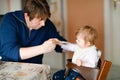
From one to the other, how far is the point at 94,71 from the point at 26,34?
57cm

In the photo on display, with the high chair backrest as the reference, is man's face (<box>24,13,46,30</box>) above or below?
above

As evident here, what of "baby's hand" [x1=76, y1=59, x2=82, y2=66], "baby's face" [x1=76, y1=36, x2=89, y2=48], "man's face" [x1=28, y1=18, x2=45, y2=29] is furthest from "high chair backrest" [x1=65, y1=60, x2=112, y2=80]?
"man's face" [x1=28, y1=18, x2=45, y2=29]

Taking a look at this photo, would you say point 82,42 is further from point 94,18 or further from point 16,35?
point 94,18

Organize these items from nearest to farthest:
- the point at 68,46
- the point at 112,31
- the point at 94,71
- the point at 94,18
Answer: the point at 94,71, the point at 68,46, the point at 94,18, the point at 112,31

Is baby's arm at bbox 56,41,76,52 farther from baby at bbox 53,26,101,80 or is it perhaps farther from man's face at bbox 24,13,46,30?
man's face at bbox 24,13,46,30

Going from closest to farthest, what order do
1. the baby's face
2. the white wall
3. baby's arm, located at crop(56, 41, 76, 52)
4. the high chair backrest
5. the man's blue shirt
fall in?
the high chair backrest
the man's blue shirt
the baby's face
baby's arm, located at crop(56, 41, 76, 52)
the white wall

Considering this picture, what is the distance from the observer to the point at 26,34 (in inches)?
70.5

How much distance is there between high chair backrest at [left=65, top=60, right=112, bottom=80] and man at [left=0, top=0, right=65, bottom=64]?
205mm

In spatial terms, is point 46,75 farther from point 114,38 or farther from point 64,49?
point 114,38

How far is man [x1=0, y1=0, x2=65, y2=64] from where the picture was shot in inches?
62.2

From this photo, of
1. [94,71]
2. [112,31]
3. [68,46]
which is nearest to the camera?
[94,71]

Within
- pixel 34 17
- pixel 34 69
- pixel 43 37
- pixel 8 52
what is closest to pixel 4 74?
pixel 34 69

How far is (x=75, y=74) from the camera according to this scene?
1668 millimetres

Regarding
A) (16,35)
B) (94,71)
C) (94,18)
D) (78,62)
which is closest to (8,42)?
(16,35)
